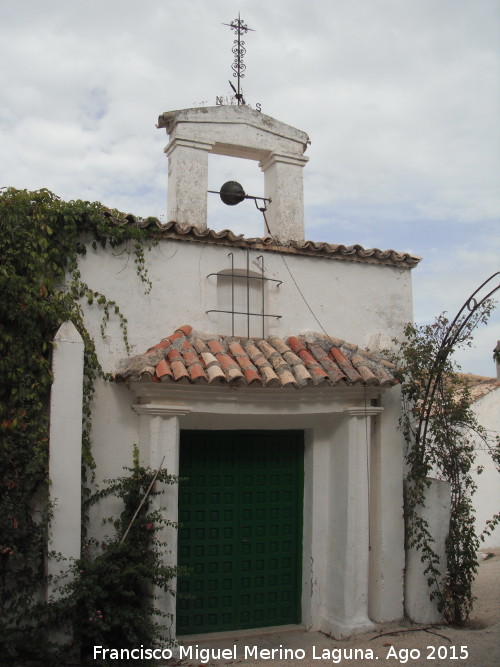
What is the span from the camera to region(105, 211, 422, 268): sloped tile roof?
273 inches

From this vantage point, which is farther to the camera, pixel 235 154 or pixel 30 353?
pixel 235 154

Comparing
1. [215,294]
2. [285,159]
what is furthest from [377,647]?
[285,159]

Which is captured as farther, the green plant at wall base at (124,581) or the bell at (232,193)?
the bell at (232,193)

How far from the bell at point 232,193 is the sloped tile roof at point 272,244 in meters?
0.80

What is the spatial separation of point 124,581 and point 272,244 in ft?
13.0

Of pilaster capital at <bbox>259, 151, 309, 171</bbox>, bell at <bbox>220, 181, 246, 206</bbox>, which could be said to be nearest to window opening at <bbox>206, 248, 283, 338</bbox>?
bell at <bbox>220, 181, 246, 206</bbox>

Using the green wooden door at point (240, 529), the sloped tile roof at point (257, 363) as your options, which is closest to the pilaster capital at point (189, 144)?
the sloped tile roof at point (257, 363)

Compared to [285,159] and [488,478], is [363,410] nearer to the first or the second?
[285,159]

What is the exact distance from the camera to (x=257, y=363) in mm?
6770

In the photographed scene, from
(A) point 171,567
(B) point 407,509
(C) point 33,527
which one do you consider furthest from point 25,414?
(B) point 407,509

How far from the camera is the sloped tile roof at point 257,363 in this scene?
6.30 metres

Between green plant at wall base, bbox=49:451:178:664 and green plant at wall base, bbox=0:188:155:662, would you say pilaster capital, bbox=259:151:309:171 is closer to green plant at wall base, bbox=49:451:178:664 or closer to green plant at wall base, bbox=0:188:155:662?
green plant at wall base, bbox=0:188:155:662

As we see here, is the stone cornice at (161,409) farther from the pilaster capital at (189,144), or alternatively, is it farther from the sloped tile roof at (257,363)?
the pilaster capital at (189,144)

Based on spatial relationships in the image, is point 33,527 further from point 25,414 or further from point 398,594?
point 398,594
